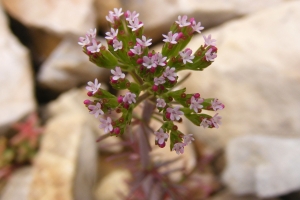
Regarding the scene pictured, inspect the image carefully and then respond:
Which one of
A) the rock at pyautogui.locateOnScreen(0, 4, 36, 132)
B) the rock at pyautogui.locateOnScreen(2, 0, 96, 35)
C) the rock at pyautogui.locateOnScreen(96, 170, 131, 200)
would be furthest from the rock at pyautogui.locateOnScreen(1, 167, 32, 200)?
the rock at pyautogui.locateOnScreen(2, 0, 96, 35)

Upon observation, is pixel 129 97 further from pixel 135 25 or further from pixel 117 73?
pixel 135 25

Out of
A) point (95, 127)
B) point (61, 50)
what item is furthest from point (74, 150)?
point (61, 50)

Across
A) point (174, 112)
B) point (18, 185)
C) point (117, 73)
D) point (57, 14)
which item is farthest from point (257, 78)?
point (18, 185)

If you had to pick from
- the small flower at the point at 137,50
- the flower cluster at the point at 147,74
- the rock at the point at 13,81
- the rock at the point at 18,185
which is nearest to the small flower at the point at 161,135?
the flower cluster at the point at 147,74

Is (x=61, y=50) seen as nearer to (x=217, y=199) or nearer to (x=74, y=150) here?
(x=74, y=150)

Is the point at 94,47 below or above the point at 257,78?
below

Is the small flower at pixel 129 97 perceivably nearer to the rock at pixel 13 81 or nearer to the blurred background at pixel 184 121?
the blurred background at pixel 184 121
